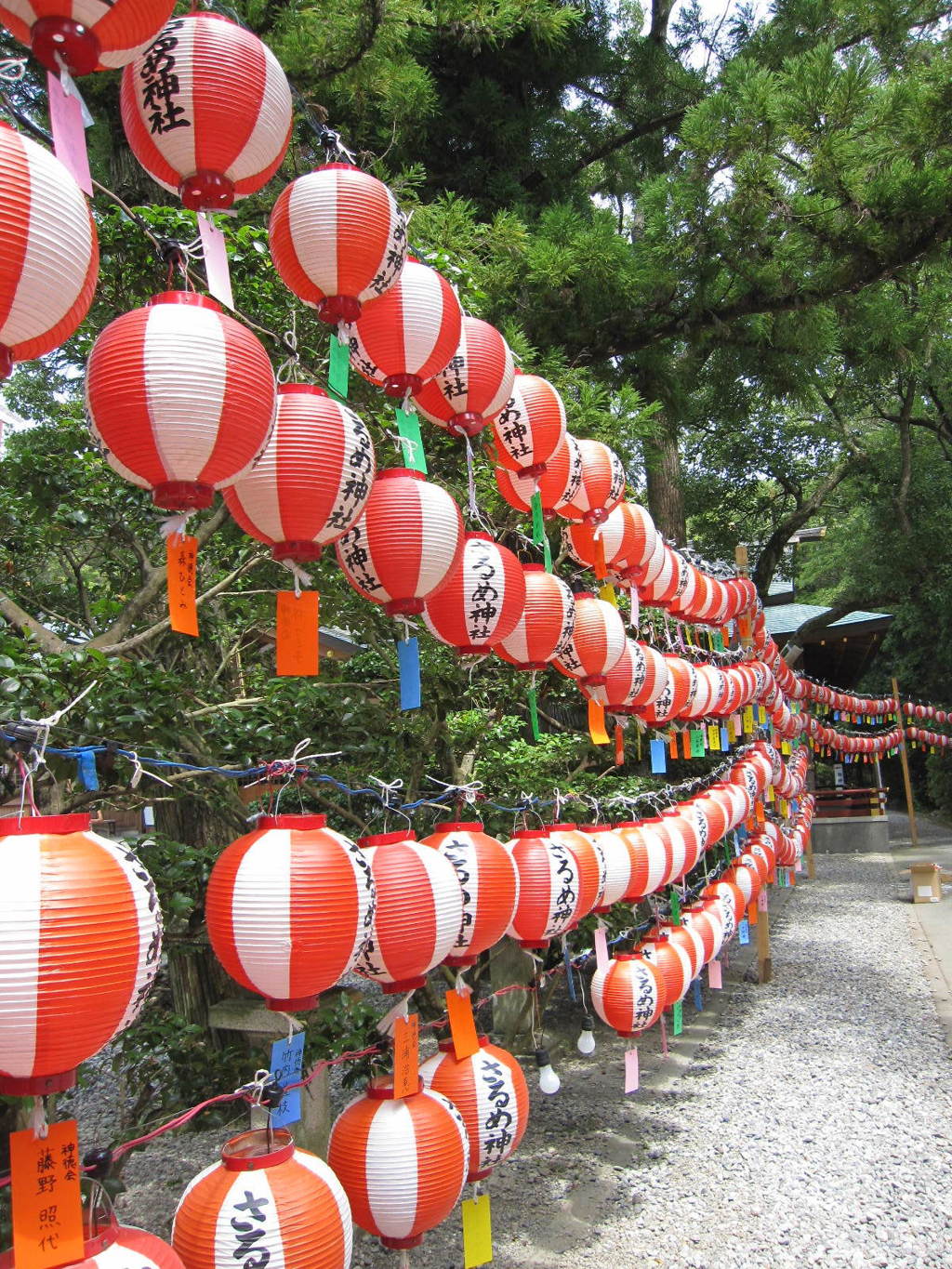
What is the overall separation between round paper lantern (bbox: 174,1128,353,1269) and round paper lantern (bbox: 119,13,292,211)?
2.07 metres

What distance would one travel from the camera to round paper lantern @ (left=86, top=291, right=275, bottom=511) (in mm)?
1686

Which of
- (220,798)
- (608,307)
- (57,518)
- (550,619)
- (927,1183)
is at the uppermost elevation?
(608,307)

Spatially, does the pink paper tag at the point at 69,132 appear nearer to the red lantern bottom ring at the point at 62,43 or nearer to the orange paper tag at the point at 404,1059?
the red lantern bottom ring at the point at 62,43

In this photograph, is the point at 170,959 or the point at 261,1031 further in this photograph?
the point at 170,959

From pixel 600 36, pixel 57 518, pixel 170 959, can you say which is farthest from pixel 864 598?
pixel 57 518

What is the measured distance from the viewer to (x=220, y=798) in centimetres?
362

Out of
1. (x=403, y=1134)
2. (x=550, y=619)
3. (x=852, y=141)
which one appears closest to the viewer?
(x=403, y=1134)

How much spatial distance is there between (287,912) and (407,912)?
488 mm

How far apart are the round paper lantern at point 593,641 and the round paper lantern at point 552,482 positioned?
1.52ft

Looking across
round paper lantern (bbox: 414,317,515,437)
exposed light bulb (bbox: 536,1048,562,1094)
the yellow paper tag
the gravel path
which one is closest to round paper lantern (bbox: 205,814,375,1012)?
the yellow paper tag

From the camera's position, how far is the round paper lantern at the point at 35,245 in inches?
54.6

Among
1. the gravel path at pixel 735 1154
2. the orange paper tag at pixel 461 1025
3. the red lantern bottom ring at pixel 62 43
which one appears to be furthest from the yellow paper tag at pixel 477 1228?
the red lantern bottom ring at pixel 62 43

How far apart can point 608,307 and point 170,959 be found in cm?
539

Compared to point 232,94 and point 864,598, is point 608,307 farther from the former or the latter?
point 864,598
